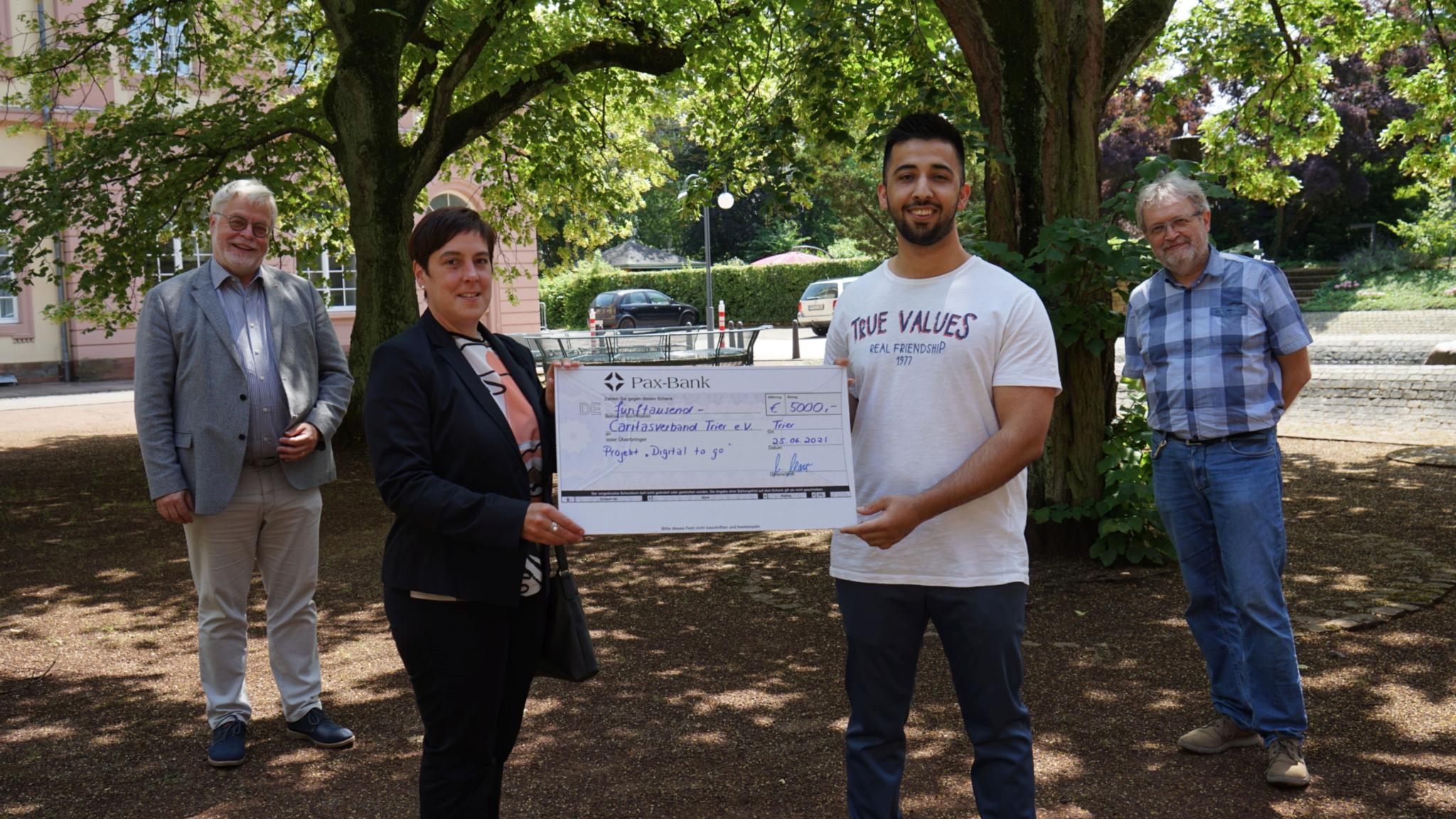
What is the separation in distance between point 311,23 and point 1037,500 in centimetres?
1181

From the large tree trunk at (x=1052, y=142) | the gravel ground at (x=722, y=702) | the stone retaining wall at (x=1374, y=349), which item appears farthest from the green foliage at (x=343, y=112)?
the stone retaining wall at (x=1374, y=349)

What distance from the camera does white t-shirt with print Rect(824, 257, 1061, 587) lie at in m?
2.80

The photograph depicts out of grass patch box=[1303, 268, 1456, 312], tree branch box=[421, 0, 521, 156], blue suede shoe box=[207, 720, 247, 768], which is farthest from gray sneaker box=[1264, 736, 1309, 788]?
grass patch box=[1303, 268, 1456, 312]

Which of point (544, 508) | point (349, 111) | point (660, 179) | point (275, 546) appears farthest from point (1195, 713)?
point (660, 179)

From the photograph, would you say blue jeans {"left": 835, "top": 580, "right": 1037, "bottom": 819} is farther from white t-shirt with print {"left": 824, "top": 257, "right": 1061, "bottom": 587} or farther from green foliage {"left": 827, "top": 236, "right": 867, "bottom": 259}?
green foliage {"left": 827, "top": 236, "right": 867, "bottom": 259}

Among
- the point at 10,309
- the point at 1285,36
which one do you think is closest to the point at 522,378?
the point at 1285,36

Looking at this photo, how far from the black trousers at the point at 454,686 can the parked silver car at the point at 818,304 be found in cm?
3196

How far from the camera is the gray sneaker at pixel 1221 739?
426cm

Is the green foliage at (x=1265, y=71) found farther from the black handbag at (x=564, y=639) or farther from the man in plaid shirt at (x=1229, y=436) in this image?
the black handbag at (x=564, y=639)

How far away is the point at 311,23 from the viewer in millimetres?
14836

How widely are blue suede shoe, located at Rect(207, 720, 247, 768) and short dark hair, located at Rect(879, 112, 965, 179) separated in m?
3.29

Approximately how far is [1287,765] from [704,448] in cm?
244

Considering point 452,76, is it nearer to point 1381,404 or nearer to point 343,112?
point 343,112

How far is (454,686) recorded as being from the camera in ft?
9.42
